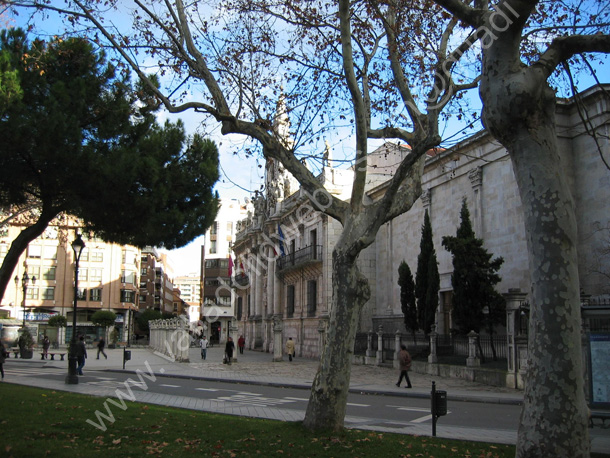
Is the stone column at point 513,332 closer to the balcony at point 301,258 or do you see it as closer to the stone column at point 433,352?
the stone column at point 433,352

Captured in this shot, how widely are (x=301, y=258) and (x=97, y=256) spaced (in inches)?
1168

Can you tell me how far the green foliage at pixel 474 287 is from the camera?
819 inches

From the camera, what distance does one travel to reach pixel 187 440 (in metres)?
7.46

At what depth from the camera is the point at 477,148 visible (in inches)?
987

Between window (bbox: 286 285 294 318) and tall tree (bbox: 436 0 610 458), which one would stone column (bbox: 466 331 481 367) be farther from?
window (bbox: 286 285 294 318)

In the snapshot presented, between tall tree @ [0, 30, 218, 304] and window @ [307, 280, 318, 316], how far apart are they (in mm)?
24738

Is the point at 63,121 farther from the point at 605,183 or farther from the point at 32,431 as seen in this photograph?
the point at 605,183

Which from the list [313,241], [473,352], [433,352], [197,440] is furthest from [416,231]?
[197,440]

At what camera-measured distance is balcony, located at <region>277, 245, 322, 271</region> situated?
125 ft

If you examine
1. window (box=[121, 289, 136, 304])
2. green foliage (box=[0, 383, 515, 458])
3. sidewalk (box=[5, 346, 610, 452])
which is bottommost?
sidewalk (box=[5, 346, 610, 452])

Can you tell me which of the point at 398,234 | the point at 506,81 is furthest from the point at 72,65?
the point at 398,234

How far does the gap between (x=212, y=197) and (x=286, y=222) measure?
2991cm

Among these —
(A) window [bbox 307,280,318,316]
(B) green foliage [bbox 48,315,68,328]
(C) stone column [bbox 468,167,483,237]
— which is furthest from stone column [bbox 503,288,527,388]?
(B) green foliage [bbox 48,315,68,328]

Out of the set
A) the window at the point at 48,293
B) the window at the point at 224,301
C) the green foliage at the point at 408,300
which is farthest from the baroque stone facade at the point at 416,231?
the window at the point at 224,301
